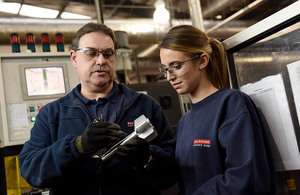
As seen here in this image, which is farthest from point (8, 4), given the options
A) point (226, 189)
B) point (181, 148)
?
point (226, 189)

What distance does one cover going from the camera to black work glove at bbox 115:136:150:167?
906mm

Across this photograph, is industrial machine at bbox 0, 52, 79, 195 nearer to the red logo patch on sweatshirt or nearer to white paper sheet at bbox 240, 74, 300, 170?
the red logo patch on sweatshirt

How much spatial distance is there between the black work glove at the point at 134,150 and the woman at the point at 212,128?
133 mm

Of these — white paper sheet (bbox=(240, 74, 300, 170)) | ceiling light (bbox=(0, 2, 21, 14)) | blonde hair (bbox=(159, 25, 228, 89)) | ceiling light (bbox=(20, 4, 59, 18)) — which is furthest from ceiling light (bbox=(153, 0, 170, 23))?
white paper sheet (bbox=(240, 74, 300, 170))

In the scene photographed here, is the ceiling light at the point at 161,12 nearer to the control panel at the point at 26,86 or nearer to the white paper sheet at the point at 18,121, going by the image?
the control panel at the point at 26,86

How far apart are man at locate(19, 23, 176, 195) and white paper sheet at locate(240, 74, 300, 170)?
0.34 m

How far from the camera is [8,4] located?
402 cm

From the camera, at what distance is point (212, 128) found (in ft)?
2.86

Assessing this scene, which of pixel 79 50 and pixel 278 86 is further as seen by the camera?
pixel 79 50

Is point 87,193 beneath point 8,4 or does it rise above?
beneath

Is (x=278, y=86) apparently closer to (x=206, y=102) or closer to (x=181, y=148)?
(x=206, y=102)

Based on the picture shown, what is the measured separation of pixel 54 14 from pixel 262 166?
4622 mm

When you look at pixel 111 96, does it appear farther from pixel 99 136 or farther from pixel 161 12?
pixel 161 12

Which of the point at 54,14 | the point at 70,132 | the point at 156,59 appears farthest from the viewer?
the point at 156,59
